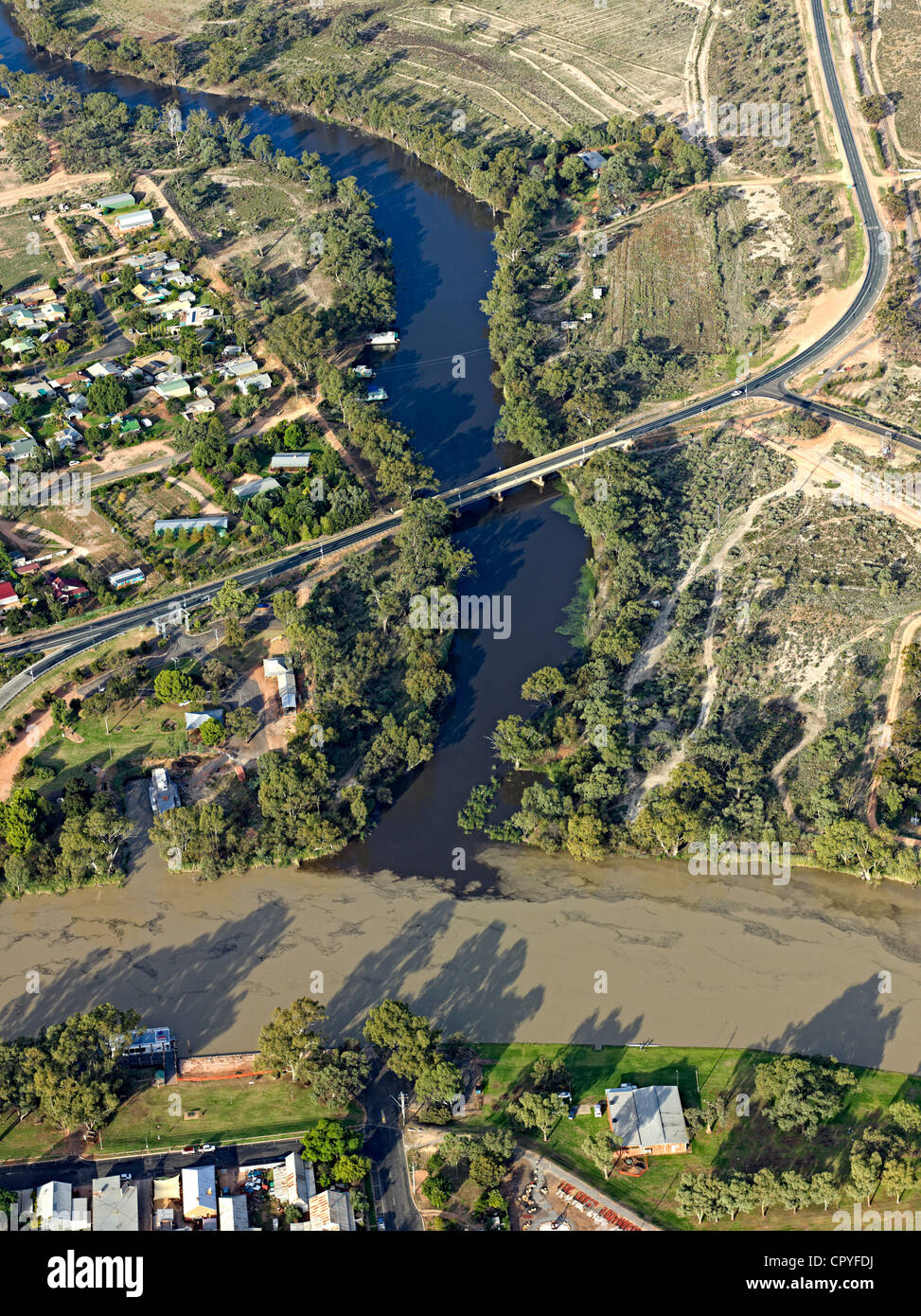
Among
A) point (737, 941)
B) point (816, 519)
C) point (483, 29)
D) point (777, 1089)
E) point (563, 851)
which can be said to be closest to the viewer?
point (777, 1089)

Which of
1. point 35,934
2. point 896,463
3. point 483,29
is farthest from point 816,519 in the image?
point 483,29

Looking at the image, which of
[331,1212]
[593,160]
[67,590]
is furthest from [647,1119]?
[593,160]

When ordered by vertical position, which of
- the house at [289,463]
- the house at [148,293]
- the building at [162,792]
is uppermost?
the house at [148,293]

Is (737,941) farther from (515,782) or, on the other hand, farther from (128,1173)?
(128,1173)

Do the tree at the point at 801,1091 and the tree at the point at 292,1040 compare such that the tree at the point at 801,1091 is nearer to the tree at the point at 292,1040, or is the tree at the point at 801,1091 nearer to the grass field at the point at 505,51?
the tree at the point at 292,1040

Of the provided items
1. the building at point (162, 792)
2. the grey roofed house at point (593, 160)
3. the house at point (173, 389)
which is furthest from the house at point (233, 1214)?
the grey roofed house at point (593, 160)

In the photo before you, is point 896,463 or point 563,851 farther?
A: point 896,463
